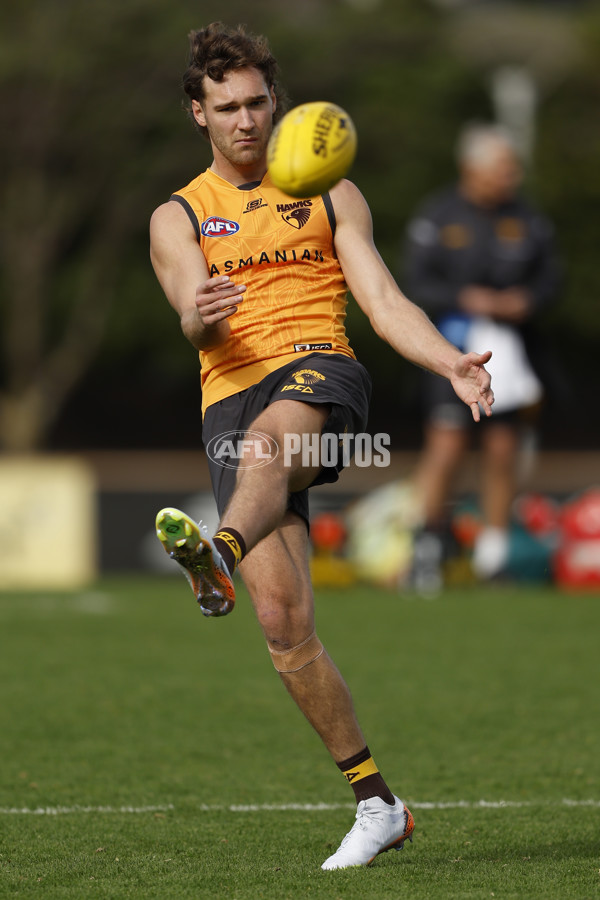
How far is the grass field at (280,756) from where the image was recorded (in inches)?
158

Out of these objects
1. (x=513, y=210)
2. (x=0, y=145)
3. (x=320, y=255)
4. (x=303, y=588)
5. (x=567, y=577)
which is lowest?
(x=567, y=577)

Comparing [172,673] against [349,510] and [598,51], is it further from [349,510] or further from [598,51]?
[598,51]

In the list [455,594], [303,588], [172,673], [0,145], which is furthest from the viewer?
[0,145]

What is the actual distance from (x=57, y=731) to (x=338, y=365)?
2.74 meters

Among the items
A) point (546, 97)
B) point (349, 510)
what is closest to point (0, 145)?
point (546, 97)

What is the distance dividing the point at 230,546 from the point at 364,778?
99cm

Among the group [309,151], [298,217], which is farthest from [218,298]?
[298,217]

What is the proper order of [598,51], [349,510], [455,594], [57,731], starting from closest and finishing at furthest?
[57,731]
[455,594]
[349,510]
[598,51]

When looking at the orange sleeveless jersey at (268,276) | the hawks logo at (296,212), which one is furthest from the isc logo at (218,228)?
the hawks logo at (296,212)

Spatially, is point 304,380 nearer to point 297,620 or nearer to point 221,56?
point 297,620

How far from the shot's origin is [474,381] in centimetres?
395

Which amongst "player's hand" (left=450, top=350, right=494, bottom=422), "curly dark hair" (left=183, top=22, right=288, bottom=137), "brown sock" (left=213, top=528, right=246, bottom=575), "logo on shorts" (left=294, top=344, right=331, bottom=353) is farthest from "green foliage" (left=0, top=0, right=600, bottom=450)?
"brown sock" (left=213, top=528, right=246, bottom=575)

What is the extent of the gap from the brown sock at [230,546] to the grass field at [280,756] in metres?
0.85

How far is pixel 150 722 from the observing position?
6555 mm
